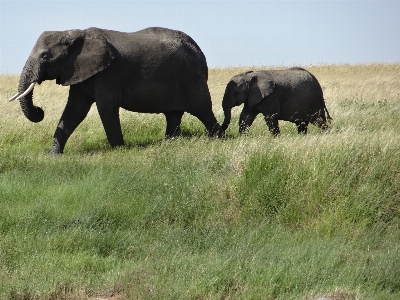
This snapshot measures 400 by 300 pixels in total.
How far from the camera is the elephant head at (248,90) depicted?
1460 cm

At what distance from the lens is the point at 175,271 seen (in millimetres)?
7051

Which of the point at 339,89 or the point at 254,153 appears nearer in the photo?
the point at 254,153

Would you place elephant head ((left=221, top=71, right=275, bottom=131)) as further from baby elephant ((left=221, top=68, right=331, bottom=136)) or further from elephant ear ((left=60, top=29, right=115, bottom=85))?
elephant ear ((left=60, top=29, right=115, bottom=85))

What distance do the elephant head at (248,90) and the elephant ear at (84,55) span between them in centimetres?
278

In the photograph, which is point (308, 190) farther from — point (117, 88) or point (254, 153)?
point (117, 88)

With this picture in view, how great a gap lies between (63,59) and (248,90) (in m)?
3.79

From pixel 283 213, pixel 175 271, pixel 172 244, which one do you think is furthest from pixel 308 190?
pixel 175 271

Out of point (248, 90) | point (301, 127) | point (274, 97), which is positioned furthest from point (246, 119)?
point (301, 127)

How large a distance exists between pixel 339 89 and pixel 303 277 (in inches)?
887

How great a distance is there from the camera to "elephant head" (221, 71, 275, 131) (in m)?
14.6

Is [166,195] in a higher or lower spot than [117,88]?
lower

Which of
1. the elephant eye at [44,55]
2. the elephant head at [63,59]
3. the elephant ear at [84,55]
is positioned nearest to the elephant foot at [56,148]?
the elephant head at [63,59]

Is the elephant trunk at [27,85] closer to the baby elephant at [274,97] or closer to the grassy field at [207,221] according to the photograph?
the grassy field at [207,221]

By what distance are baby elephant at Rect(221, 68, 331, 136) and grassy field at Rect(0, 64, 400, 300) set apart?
2.45 m
